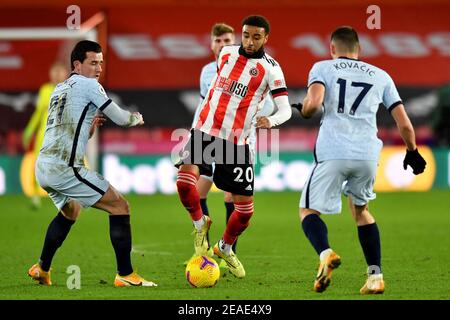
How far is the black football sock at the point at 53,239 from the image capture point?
7.99 meters

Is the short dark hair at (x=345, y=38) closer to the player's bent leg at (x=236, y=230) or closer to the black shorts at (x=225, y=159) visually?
the black shorts at (x=225, y=159)

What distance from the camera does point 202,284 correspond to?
778 cm

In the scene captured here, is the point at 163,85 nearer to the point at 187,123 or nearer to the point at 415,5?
the point at 187,123

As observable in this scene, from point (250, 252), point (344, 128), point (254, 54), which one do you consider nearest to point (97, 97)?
point (254, 54)

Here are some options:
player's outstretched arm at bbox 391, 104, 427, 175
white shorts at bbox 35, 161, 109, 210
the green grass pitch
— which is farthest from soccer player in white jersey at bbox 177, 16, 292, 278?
player's outstretched arm at bbox 391, 104, 427, 175

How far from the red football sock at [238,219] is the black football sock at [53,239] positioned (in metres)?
1.31

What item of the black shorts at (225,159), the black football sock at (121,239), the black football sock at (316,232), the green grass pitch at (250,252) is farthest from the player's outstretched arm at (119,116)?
the black football sock at (316,232)

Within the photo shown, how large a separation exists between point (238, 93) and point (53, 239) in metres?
1.85

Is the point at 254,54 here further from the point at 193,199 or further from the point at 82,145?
the point at 82,145

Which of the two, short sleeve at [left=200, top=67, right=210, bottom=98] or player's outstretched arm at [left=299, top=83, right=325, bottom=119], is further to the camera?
short sleeve at [left=200, top=67, right=210, bottom=98]

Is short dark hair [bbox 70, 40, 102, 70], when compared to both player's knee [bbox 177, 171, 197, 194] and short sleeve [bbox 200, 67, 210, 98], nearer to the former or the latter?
player's knee [bbox 177, 171, 197, 194]

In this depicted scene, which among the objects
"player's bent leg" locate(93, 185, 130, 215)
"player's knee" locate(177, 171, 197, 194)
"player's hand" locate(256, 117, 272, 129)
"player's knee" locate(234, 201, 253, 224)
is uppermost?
"player's hand" locate(256, 117, 272, 129)

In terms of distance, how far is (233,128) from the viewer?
8312 mm

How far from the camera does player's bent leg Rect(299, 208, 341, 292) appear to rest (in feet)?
22.7
